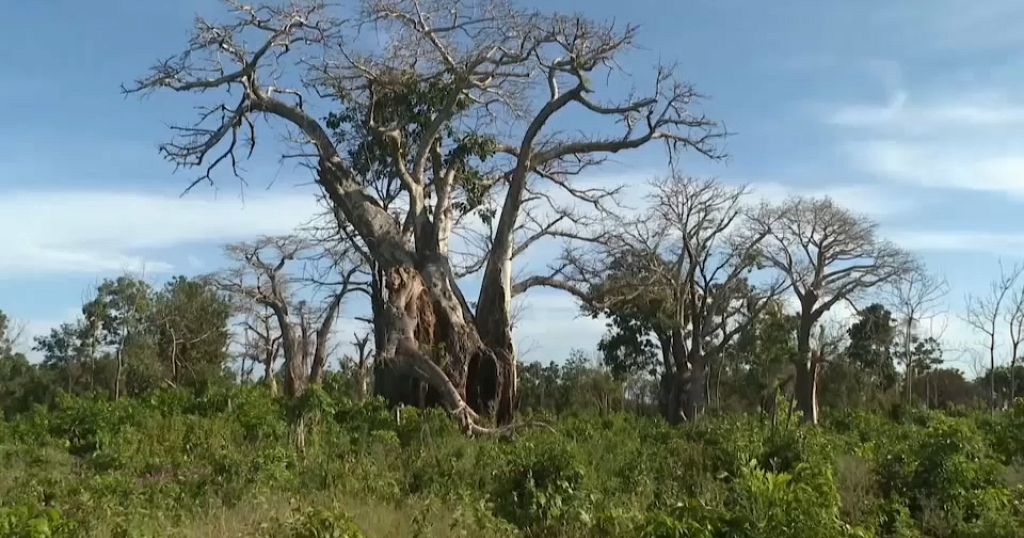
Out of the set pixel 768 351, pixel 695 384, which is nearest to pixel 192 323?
pixel 695 384

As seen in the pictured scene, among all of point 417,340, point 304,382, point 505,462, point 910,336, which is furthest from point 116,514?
point 910,336

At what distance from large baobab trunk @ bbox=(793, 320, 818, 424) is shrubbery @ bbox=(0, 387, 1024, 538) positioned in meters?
18.1

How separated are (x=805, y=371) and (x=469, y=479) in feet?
86.0

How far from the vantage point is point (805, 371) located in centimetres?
3416

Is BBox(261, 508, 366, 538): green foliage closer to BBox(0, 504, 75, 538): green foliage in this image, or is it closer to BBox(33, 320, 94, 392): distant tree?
BBox(0, 504, 75, 538): green foliage

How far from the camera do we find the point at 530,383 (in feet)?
148

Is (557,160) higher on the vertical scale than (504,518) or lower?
higher

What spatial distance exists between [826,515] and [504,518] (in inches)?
113

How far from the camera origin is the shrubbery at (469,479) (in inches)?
266

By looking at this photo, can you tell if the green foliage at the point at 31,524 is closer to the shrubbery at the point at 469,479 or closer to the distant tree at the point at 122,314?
the shrubbery at the point at 469,479

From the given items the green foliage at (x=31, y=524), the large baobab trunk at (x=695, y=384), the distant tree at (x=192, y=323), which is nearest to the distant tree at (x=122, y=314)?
the distant tree at (x=192, y=323)

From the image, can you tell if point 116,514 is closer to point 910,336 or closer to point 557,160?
point 557,160

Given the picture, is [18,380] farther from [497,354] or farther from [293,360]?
[497,354]

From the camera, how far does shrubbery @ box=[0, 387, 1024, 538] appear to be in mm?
6762
